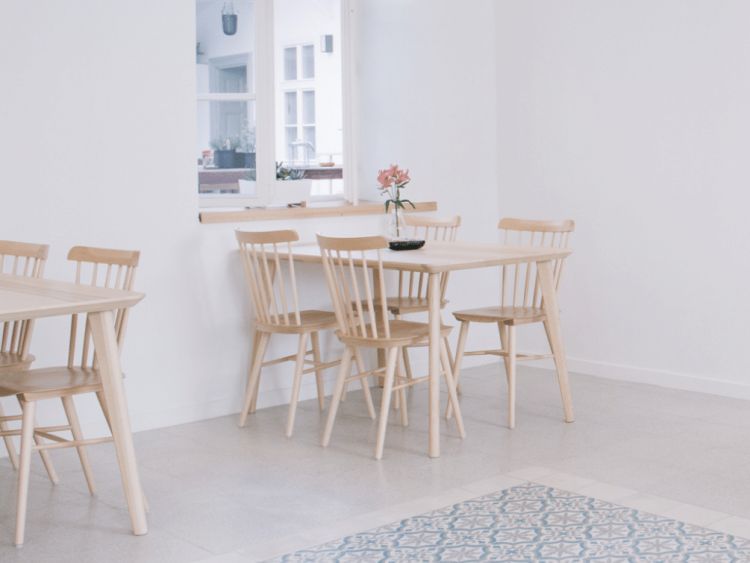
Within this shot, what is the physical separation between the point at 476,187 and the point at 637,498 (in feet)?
8.89

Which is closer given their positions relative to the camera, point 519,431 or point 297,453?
point 297,453

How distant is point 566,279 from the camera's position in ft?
18.4

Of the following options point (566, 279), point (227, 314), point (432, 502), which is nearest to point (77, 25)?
point (227, 314)

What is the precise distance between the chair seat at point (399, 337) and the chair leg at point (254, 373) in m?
0.55

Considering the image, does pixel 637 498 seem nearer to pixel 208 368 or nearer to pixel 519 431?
pixel 519 431

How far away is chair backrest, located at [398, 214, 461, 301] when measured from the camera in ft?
16.5

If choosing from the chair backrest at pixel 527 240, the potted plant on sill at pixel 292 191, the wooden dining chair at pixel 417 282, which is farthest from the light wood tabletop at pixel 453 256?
the potted plant on sill at pixel 292 191

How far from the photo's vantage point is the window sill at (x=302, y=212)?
473 cm

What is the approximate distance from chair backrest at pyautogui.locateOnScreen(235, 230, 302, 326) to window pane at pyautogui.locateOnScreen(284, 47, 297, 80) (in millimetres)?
997

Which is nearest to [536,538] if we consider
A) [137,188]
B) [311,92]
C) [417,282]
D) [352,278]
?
[352,278]

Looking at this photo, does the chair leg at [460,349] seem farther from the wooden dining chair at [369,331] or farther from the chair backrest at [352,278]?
the chair backrest at [352,278]

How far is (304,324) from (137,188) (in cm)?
90

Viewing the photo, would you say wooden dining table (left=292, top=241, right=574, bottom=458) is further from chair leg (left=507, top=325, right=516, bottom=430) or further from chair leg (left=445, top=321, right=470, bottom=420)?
chair leg (left=445, top=321, right=470, bottom=420)

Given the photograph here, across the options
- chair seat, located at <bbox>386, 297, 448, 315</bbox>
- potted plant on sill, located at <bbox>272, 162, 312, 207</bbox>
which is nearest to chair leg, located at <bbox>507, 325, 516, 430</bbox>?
chair seat, located at <bbox>386, 297, 448, 315</bbox>
